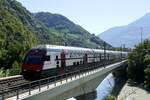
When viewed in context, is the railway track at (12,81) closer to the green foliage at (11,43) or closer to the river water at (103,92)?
the river water at (103,92)

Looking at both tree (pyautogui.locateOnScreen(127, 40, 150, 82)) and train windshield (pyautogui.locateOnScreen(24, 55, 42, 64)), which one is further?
tree (pyautogui.locateOnScreen(127, 40, 150, 82))

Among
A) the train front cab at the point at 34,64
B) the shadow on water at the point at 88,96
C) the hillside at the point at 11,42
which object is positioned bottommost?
the shadow on water at the point at 88,96

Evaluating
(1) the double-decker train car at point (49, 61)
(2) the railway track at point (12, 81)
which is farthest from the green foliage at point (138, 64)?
(2) the railway track at point (12, 81)

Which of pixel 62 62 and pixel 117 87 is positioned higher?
pixel 62 62

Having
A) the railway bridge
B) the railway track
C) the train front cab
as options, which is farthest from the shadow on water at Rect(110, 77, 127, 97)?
the railway track

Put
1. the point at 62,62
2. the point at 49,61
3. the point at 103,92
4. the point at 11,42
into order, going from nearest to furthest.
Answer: the point at 49,61 < the point at 62,62 < the point at 103,92 < the point at 11,42

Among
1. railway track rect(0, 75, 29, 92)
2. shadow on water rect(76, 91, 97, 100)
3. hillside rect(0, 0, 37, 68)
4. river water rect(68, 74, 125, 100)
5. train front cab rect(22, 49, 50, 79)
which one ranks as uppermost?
hillside rect(0, 0, 37, 68)

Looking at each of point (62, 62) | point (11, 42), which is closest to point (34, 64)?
point (62, 62)

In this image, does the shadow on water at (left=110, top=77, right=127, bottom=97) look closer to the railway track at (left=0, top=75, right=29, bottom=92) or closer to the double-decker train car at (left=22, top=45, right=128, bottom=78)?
the double-decker train car at (left=22, top=45, right=128, bottom=78)

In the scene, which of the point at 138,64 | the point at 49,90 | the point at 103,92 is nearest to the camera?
the point at 49,90

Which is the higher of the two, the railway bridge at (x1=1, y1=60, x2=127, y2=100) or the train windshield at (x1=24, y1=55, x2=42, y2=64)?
the train windshield at (x1=24, y1=55, x2=42, y2=64)

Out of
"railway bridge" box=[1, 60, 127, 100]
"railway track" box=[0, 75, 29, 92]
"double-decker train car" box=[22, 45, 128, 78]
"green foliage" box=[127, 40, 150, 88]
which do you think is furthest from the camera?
"green foliage" box=[127, 40, 150, 88]

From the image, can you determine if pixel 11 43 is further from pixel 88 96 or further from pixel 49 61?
pixel 49 61

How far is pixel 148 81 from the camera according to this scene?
8044 centimetres
